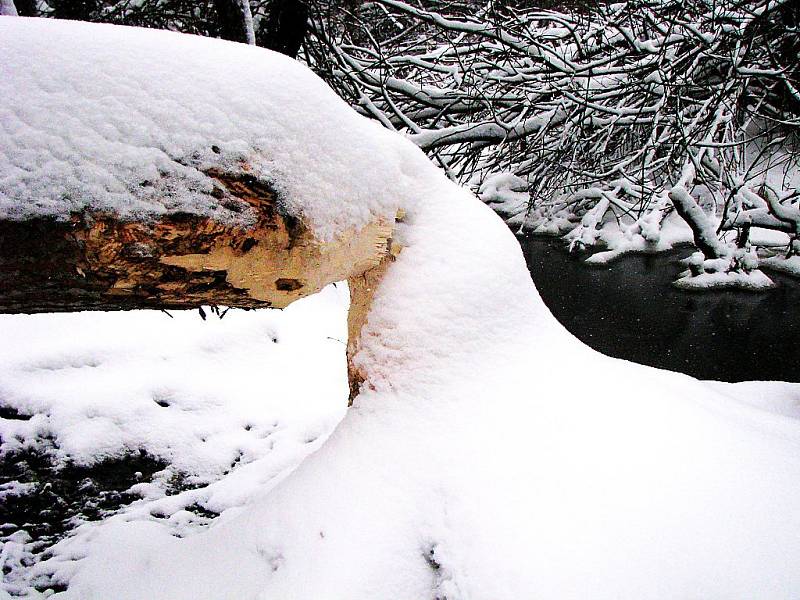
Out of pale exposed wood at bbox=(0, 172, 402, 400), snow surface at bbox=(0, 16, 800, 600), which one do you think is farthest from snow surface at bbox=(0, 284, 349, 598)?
pale exposed wood at bbox=(0, 172, 402, 400)

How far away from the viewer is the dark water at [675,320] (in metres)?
5.38

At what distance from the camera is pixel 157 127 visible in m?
1.14

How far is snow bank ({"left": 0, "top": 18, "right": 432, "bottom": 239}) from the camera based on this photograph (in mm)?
1016

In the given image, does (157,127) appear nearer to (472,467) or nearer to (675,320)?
(472,467)

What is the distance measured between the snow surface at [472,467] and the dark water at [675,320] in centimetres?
394

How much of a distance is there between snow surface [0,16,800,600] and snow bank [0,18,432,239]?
0.01 m

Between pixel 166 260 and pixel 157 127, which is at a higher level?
pixel 157 127

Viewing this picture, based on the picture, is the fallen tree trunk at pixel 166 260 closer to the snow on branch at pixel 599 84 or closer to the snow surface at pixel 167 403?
the snow surface at pixel 167 403

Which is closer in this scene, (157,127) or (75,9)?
(157,127)

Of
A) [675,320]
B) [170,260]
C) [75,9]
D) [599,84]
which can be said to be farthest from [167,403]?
[675,320]

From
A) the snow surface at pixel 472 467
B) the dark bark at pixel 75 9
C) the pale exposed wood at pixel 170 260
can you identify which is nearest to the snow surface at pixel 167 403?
the snow surface at pixel 472 467

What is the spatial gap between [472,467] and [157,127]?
1289mm

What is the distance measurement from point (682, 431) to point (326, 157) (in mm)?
1478

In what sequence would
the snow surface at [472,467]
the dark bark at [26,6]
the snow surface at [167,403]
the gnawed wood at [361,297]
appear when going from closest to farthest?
the snow surface at [472,467]
the gnawed wood at [361,297]
the snow surface at [167,403]
the dark bark at [26,6]
